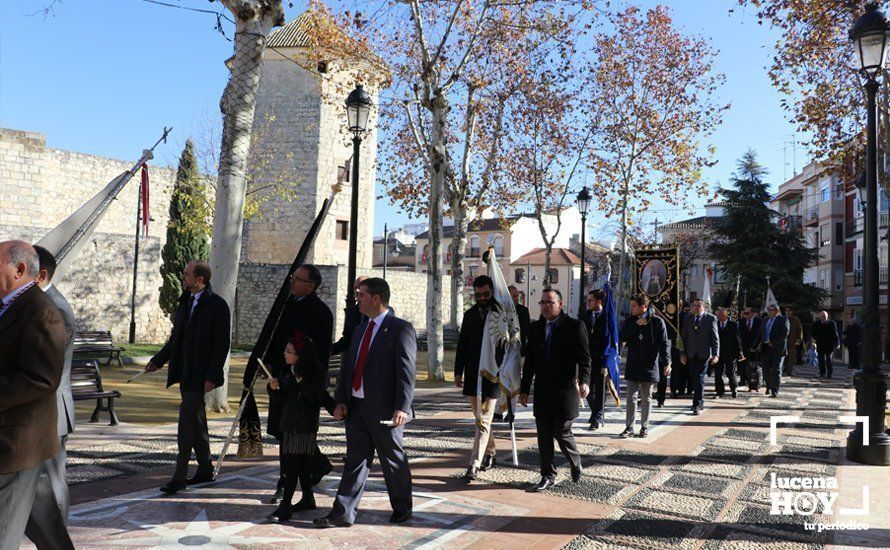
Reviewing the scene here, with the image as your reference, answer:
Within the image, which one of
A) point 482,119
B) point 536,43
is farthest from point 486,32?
point 482,119

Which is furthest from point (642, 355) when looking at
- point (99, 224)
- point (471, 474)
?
point (99, 224)

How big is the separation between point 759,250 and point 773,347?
1124 inches

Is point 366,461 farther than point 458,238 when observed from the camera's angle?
No

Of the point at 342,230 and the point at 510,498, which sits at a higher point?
the point at 342,230

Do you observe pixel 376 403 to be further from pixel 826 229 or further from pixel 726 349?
pixel 826 229

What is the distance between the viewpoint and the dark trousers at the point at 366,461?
4793 mm

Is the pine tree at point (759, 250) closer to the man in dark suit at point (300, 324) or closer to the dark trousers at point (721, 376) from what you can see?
the dark trousers at point (721, 376)

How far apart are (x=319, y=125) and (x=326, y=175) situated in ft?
7.32

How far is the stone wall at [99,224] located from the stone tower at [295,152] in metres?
4.52

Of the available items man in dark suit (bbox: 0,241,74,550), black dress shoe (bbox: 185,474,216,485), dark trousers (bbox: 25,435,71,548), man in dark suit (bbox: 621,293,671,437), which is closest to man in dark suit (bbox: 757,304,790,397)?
man in dark suit (bbox: 621,293,671,437)

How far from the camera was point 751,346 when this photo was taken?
603 inches

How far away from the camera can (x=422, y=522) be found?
16.2 ft

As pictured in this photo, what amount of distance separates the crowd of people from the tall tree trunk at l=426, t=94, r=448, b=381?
8.03 m

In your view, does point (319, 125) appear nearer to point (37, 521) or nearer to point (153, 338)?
point (153, 338)
